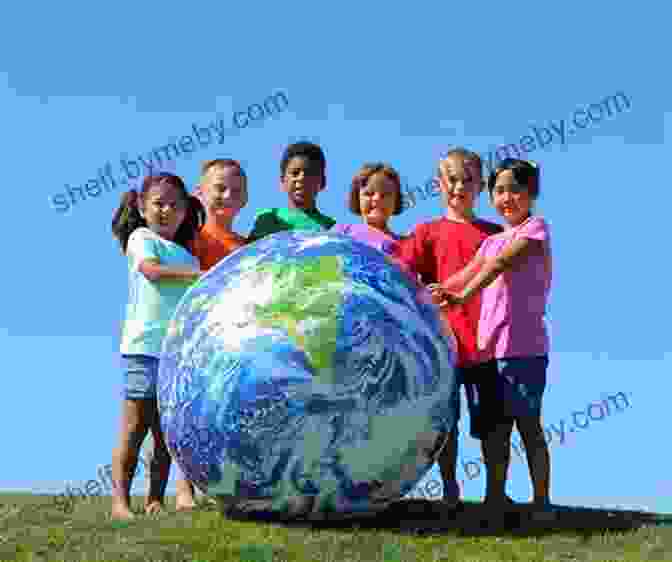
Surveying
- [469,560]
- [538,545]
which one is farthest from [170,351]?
[538,545]

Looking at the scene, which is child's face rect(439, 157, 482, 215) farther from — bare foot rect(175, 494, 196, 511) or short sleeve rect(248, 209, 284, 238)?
bare foot rect(175, 494, 196, 511)

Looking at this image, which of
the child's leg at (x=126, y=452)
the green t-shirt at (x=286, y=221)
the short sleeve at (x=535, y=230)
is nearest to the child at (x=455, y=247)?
the short sleeve at (x=535, y=230)

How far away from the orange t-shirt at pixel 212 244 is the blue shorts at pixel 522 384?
2.60 meters

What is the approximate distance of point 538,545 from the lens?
7.73 metres

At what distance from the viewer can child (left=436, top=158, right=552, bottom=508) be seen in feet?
27.0

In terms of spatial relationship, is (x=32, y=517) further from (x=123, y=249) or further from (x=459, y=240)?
(x=459, y=240)

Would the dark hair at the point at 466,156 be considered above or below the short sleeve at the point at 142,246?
above

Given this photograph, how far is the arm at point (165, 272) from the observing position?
8.43m

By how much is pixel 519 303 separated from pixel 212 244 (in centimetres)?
275

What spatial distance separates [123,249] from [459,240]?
2.97 meters

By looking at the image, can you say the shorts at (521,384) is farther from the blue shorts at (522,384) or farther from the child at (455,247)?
the child at (455,247)

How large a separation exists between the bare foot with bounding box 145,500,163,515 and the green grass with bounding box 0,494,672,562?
0.86 ft

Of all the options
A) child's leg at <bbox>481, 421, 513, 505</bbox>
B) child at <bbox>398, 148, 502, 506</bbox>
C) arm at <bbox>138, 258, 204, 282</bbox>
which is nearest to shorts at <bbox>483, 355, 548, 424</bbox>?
child's leg at <bbox>481, 421, 513, 505</bbox>

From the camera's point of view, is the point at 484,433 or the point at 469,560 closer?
the point at 469,560
